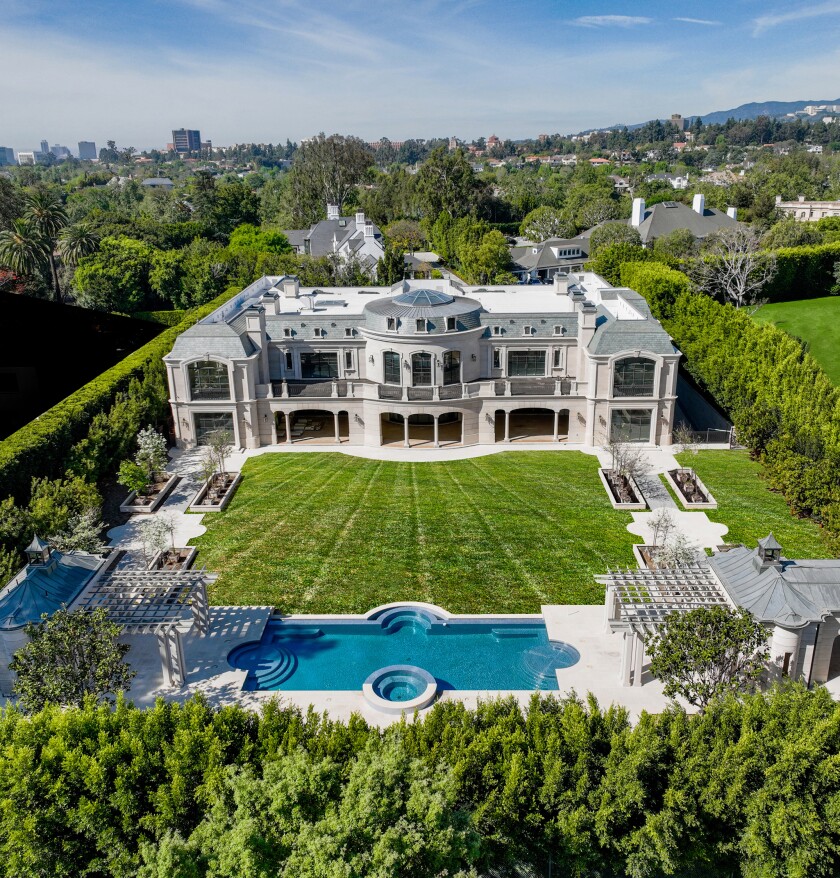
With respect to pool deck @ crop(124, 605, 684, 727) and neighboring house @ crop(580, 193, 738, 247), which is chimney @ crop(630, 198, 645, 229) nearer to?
neighboring house @ crop(580, 193, 738, 247)

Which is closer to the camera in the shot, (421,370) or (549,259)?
(421,370)

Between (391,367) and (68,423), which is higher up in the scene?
(391,367)

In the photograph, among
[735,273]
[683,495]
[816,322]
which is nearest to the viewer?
[683,495]

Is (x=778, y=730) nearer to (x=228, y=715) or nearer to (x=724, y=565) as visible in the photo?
(x=724, y=565)

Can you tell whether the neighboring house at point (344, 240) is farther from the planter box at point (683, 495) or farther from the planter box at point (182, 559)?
the planter box at point (182, 559)

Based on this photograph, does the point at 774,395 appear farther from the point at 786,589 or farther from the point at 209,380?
the point at 209,380

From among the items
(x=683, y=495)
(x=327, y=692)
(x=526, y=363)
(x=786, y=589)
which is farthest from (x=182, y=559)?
(x=526, y=363)
